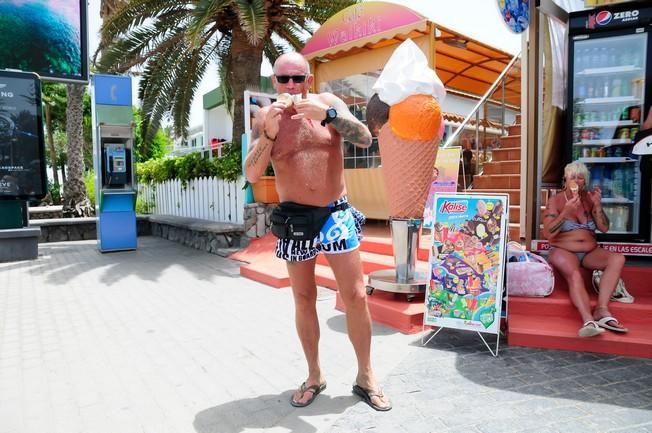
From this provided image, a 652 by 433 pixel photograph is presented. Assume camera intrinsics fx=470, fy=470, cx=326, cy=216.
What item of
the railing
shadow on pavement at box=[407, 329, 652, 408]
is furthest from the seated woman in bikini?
the railing

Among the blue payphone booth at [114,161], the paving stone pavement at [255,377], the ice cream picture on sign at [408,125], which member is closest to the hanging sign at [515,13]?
the ice cream picture on sign at [408,125]

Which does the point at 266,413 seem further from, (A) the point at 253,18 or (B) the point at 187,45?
(B) the point at 187,45

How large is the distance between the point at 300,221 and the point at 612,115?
4.00 meters

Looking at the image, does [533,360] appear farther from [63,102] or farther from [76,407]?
[63,102]

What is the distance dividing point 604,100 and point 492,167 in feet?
8.25

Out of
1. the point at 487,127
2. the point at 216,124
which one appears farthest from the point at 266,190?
the point at 216,124

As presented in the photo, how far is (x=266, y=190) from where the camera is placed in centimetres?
828

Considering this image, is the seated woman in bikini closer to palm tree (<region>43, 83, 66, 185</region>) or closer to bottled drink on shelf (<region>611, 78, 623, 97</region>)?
bottled drink on shelf (<region>611, 78, 623, 97</region>)

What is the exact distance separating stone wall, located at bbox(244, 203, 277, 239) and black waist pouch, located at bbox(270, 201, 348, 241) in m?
5.67

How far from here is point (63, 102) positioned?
23.7 meters

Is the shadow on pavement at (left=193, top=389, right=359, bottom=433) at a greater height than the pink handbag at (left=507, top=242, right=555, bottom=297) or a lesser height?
lesser

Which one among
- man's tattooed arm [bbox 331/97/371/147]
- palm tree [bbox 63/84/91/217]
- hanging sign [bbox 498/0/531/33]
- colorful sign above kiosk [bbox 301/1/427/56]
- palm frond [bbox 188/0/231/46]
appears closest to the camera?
man's tattooed arm [bbox 331/97/371/147]

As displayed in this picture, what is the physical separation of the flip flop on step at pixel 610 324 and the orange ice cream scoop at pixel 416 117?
1941 millimetres

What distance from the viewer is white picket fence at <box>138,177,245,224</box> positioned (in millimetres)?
8836
